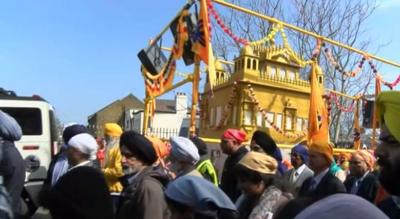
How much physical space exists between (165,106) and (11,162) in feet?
215

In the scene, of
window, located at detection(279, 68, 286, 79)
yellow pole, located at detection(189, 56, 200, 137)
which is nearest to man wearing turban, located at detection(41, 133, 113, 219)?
yellow pole, located at detection(189, 56, 200, 137)

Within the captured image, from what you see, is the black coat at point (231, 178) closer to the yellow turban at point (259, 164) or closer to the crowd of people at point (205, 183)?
the crowd of people at point (205, 183)

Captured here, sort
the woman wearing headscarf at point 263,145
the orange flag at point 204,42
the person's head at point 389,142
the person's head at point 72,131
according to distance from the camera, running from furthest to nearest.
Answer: the orange flag at point 204,42 → the woman wearing headscarf at point 263,145 → the person's head at point 72,131 → the person's head at point 389,142

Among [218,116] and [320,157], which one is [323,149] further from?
[218,116]

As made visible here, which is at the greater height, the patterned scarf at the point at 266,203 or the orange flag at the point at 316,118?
the orange flag at the point at 316,118

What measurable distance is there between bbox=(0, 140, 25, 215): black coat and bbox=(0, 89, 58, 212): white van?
4.13 meters

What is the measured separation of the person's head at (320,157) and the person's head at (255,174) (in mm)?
1713

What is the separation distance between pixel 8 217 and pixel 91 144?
170 centimetres

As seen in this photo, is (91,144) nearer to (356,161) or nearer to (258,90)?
(356,161)

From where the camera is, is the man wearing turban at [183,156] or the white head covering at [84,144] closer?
the white head covering at [84,144]

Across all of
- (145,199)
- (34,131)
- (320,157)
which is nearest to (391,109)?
(145,199)

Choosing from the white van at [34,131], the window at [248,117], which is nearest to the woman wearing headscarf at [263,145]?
the white van at [34,131]

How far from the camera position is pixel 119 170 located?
5.17 meters

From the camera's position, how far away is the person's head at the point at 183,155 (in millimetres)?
4438
